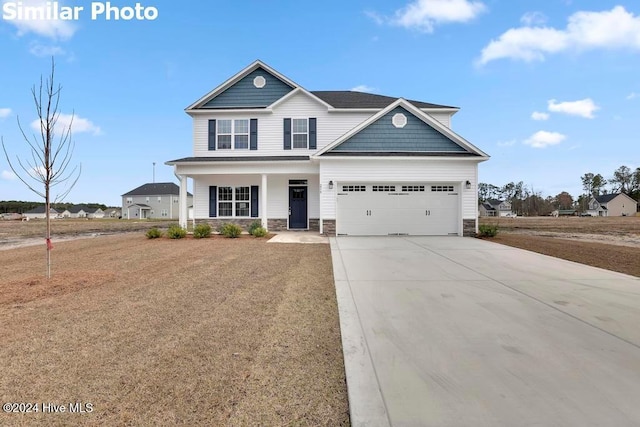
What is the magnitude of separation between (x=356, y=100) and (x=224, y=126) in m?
7.53

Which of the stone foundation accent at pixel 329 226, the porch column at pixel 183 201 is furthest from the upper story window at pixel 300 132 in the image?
the porch column at pixel 183 201

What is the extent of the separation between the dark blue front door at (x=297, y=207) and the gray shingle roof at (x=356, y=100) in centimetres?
501

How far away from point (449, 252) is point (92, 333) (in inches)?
358

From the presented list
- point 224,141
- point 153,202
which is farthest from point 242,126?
point 153,202

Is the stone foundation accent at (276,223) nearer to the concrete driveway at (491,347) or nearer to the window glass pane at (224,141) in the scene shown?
the window glass pane at (224,141)

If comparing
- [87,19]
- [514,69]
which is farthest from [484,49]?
[87,19]

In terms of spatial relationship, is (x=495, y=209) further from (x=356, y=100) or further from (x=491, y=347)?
(x=491, y=347)

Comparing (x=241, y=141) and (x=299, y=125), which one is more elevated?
(x=299, y=125)

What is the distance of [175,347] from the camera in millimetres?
3465

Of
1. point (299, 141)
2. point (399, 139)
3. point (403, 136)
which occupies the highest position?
point (299, 141)

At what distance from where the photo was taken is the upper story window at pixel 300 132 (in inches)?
671

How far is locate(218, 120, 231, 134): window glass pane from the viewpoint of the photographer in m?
17.3

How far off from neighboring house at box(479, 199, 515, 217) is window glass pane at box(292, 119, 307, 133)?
68890 millimetres

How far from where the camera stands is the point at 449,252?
32.6 feet
